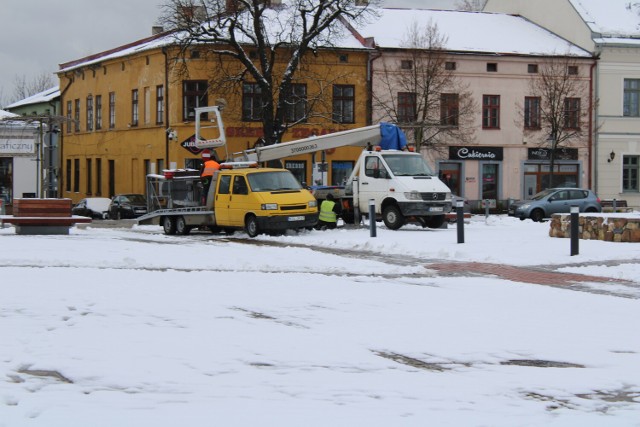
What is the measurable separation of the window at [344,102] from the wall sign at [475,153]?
5491 millimetres

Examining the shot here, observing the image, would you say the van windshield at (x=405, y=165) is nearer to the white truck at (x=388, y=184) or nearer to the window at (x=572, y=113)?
the white truck at (x=388, y=184)

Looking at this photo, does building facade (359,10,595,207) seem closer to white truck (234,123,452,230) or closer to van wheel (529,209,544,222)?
van wheel (529,209,544,222)

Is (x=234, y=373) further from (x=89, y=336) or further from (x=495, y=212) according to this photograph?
(x=495, y=212)

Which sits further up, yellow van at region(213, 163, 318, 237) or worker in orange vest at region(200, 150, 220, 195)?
worker in orange vest at region(200, 150, 220, 195)

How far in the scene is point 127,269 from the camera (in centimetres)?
1498

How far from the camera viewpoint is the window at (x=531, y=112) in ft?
162

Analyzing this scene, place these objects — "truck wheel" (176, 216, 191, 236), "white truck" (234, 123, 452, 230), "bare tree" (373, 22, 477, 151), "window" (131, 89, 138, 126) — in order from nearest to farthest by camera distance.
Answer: "white truck" (234, 123, 452, 230)
"truck wheel" (176, 216, 191, 236)
"bare tree" (373, 22, 477, 151)
"window" (131, 89, 138, 126)

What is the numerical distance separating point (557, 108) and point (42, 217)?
30.2 metres

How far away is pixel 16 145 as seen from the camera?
41.2m

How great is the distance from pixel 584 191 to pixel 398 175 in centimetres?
1404

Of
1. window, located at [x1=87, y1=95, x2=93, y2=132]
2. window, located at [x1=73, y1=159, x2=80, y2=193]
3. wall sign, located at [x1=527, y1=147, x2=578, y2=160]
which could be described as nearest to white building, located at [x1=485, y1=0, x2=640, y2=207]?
wall sign, located at [x1=527, y1=147, x2=578, y2=160]

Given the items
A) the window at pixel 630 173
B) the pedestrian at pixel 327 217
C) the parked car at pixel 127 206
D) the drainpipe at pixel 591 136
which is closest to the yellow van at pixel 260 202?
the pedestrian at pixel 327 217

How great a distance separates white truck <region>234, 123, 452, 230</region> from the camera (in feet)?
84.1

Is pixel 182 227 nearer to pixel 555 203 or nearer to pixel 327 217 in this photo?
pixel 327 217
